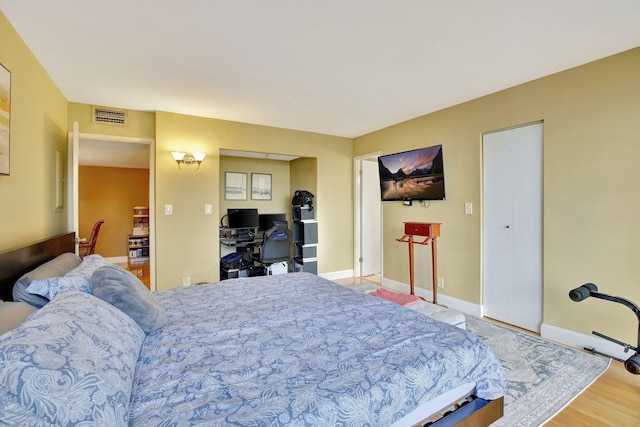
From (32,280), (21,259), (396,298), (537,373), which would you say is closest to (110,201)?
(21,259)

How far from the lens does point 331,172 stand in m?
5.04

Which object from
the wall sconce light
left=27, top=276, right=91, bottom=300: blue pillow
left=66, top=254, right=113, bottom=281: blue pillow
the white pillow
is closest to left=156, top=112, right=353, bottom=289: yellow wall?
the wall sconce light

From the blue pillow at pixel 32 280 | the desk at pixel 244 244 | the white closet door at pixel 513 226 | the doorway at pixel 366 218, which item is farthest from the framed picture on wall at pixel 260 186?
the blue pillow at pixel 32 280

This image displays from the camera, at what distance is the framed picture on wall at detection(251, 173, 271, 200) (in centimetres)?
579

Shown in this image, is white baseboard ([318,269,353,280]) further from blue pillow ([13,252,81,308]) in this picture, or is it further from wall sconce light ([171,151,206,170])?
blue pillow ([13,252,81,308])

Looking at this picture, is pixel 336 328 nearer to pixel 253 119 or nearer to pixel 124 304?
pixel 124 304

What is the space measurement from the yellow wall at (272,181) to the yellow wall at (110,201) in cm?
338

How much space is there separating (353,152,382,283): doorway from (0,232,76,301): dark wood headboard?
4.02 metres

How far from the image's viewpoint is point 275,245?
4402 mm

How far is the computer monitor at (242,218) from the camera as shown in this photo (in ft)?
17.5

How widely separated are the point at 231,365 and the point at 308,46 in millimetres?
2202

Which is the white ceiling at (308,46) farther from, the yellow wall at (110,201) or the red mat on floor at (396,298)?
the yellow wall at (110,201)

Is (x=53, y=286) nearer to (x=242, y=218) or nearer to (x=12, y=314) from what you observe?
(x=12, y=314)

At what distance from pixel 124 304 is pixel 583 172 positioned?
357 centimetres
